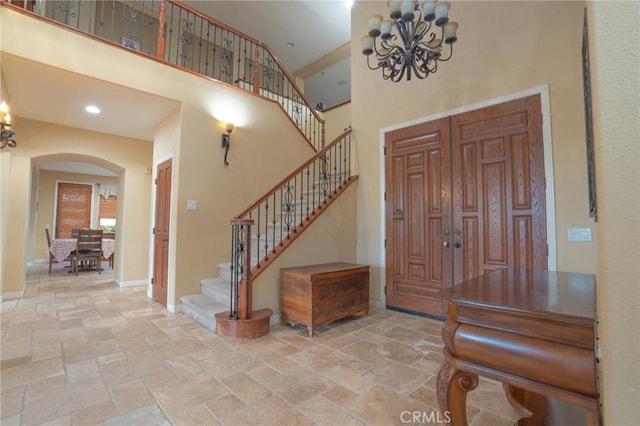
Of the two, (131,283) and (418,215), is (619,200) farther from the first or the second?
(131,283)

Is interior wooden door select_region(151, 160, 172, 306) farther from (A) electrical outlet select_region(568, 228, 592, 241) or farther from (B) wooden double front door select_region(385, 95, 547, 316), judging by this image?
(A) electrical outlet select_region(568, 228, 592, 241)

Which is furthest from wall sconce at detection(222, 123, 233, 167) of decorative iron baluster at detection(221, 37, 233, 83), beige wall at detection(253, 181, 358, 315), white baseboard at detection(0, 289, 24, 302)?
white baseboard at detection(0, 289, 24, 302)

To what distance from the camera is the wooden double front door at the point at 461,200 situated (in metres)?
3.04

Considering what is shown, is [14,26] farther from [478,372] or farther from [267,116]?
[478,372]

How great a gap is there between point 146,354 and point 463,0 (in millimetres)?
5208

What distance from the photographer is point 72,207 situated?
9.80 metres

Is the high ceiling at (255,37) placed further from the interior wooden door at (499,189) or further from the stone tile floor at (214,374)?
the interior wooden door at (499,189)

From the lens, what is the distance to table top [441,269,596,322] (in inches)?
39.0

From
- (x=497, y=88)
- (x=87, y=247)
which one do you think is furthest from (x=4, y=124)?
(x=497, y=88)

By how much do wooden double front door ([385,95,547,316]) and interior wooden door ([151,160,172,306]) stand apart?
3.23 m

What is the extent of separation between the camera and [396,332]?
3.21 meters

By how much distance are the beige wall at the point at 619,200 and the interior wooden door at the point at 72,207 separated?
Result: 12669 mm

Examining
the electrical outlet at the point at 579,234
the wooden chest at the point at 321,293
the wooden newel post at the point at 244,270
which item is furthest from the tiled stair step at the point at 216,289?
the electrical outlet at the point at 579,234

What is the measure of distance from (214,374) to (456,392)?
1839 mm
